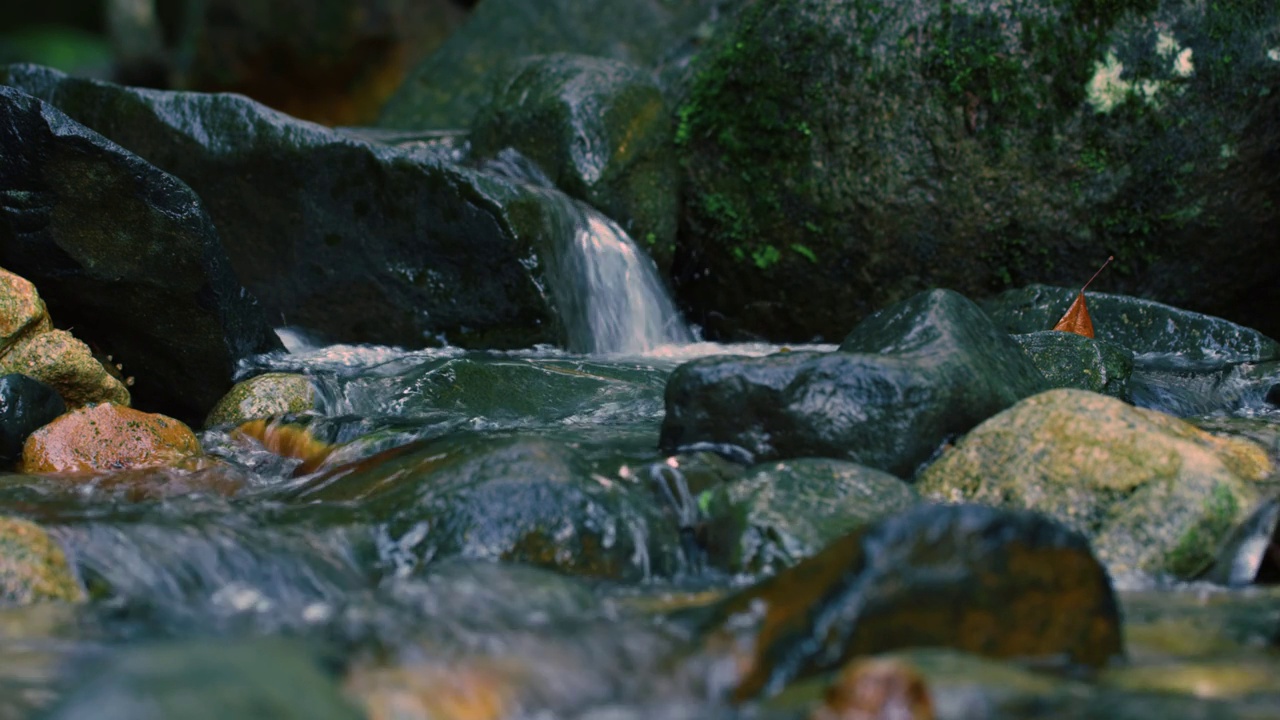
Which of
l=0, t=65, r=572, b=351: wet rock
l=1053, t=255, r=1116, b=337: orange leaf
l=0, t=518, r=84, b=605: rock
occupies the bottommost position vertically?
l=0, t=518, r=84, b=605: rock

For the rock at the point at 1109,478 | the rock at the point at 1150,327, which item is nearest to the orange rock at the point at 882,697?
the rock at the point at 1109,478

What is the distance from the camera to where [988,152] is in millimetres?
8086

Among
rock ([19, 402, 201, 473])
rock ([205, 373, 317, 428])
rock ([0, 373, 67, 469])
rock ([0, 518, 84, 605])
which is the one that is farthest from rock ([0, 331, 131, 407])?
rock ([0, 518, 84, 605])

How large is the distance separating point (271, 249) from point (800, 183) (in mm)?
3844

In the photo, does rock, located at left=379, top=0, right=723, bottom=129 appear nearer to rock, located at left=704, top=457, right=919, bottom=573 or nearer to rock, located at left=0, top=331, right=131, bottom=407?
rock, located at left=0, top=331, right=131, bottom=407

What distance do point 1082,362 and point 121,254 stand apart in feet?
15.8

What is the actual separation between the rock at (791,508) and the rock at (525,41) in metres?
8.03

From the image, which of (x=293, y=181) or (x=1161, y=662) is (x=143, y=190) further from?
(x=1161, y=662)

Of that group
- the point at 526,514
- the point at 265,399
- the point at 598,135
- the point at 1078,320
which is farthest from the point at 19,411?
the point at 1078,320

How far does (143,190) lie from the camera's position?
5500 mm

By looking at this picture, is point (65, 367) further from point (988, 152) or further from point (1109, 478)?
point (988, 152)

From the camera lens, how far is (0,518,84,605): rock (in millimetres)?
2984

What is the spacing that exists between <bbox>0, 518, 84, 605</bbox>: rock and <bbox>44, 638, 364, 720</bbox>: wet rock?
2.82ft

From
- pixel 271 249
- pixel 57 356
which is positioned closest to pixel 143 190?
pixel 57 356
